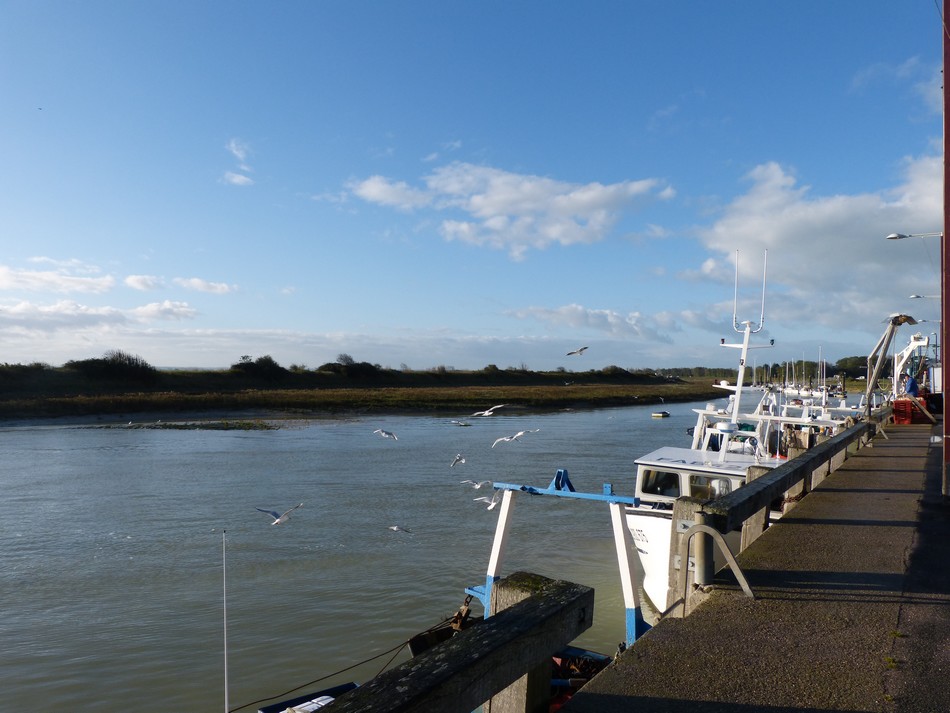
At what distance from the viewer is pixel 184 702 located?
→ 9.45 metres

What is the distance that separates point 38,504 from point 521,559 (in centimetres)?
1608

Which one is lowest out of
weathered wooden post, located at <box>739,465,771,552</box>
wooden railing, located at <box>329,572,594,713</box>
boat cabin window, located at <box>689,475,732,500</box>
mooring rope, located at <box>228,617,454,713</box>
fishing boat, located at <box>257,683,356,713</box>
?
mooring rope, located at <box>228,617,454,713</box>

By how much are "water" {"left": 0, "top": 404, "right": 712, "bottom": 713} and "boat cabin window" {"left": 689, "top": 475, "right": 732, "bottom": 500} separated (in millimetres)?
2435

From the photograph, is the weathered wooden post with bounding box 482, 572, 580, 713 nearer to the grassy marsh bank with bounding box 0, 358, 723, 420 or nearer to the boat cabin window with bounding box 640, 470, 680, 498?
the boat cabin window with bounding box 640, 470, 680, 498

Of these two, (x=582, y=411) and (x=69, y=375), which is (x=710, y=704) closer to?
(x=582, y=411)

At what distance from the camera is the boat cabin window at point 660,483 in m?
13.7

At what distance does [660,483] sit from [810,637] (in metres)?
9.44

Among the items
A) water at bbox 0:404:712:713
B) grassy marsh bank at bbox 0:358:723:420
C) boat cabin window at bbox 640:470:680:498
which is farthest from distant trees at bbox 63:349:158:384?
boat cabin window at bbox 640:470:680:498

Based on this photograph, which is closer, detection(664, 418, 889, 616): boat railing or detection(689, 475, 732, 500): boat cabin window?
detection(664, 418, 889, 616): boat railing

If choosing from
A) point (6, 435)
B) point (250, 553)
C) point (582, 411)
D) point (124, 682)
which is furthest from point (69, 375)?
point (124, 682)

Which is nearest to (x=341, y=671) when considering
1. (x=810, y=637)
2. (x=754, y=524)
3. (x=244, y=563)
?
(x=754, y=524)

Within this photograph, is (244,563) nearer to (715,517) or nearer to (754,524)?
(754,524)

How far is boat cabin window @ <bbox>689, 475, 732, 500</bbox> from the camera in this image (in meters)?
13.0

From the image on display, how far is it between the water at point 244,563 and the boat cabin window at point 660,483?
6.68 ft
